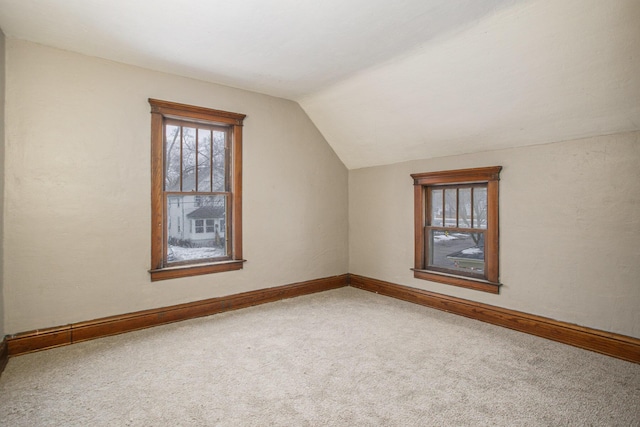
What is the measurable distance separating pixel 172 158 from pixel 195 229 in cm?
79

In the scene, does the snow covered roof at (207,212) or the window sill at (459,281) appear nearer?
the window sill at (459,281)

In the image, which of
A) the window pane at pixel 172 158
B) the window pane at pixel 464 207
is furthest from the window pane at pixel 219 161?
the window pane at pixel 464 207

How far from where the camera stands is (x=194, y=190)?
12.0 ft

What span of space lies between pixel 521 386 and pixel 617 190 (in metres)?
1.72

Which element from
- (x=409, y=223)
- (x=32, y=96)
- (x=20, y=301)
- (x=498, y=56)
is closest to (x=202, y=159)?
(x=32, y=96)

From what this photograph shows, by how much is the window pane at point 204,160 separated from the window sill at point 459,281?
8.66 feet

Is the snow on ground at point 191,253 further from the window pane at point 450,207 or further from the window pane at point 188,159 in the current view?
the window pane at point 450,207

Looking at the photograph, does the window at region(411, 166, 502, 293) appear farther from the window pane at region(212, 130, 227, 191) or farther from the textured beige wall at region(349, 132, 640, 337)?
the window pane at region(212, 130, 227, 191)

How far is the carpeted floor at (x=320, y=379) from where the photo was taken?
1877 millimetres

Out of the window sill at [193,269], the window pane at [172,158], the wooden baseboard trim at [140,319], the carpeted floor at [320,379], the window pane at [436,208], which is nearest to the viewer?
the carpeted floor at [320,379]

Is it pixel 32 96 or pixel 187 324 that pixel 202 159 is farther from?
pixel 187 324

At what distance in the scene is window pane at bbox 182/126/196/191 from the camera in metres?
3.58

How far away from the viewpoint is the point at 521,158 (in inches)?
126

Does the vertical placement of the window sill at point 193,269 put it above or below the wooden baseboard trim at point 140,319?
above
